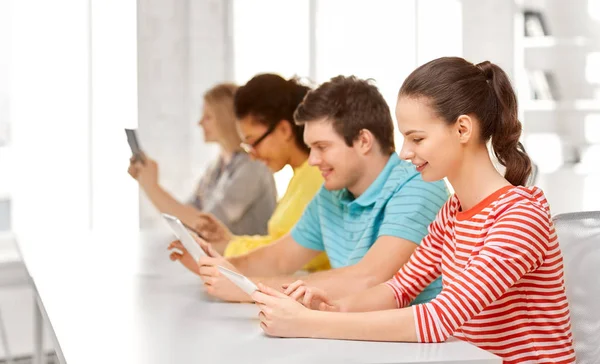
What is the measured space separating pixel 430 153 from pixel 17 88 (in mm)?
3444

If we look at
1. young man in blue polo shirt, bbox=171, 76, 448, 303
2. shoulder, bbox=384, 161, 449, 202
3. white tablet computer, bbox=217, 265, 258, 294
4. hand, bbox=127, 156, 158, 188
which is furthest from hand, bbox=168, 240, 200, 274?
hand, bbox=127, 156, 158, 188

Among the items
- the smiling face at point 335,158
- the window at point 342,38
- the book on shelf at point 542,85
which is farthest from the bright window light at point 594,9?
the smiling face at point 335,158

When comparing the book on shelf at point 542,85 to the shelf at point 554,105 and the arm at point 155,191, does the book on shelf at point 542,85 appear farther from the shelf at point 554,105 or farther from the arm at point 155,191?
the arm at point 155,191

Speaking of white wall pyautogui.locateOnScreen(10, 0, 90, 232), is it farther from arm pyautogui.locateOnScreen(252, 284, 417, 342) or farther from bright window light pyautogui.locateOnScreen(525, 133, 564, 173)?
arm pyautogui.locateOnScreen(252, 284, 417, 342)

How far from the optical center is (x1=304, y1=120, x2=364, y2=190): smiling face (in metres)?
1.95

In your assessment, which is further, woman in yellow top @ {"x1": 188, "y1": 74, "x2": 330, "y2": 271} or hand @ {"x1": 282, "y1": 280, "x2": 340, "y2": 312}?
woman in yellow top @ {"x1": 188, "y1": 74, "x2": 330, "y2": 271}

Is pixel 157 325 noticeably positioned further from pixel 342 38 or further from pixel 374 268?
pixel 342 38

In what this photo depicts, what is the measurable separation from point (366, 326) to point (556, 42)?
3.40 meters

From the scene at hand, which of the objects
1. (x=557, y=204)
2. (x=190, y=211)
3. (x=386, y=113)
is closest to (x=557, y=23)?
(x=557, y=204)

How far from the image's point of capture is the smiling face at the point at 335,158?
6.39ft

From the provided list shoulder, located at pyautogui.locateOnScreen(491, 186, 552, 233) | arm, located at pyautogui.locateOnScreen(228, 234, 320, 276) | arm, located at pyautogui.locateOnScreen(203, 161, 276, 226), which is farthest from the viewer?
arm, located at pyautogui.locateOnScreen(203, 161, 276, 226)

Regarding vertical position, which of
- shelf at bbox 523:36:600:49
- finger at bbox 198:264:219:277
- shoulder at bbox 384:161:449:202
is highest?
shelf at bbox 523:36:600:49

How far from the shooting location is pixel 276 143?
2.56 m

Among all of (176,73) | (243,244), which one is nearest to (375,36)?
(176,73)
